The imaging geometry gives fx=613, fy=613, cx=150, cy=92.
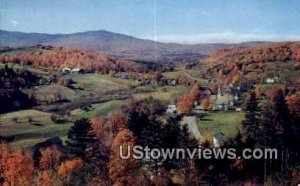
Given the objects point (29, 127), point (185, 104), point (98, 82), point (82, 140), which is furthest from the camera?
point (98, 82)

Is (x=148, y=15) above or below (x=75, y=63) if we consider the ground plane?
above

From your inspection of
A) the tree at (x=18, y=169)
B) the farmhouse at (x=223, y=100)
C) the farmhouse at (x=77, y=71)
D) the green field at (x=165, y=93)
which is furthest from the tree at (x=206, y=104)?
the tree at (x=18, y=169)

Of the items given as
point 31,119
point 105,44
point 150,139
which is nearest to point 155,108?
point 150,139

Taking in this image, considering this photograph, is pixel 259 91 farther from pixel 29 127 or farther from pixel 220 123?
pixel 29 127

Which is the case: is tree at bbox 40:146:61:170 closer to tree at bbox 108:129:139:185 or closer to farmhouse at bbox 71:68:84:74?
tree at bbox 108:129:139:185

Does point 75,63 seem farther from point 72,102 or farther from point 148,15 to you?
point 148,15

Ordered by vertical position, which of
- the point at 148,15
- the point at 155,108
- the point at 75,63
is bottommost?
the point at 155,108

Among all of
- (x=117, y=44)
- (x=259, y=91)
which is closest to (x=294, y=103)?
(x=259, y=91)
